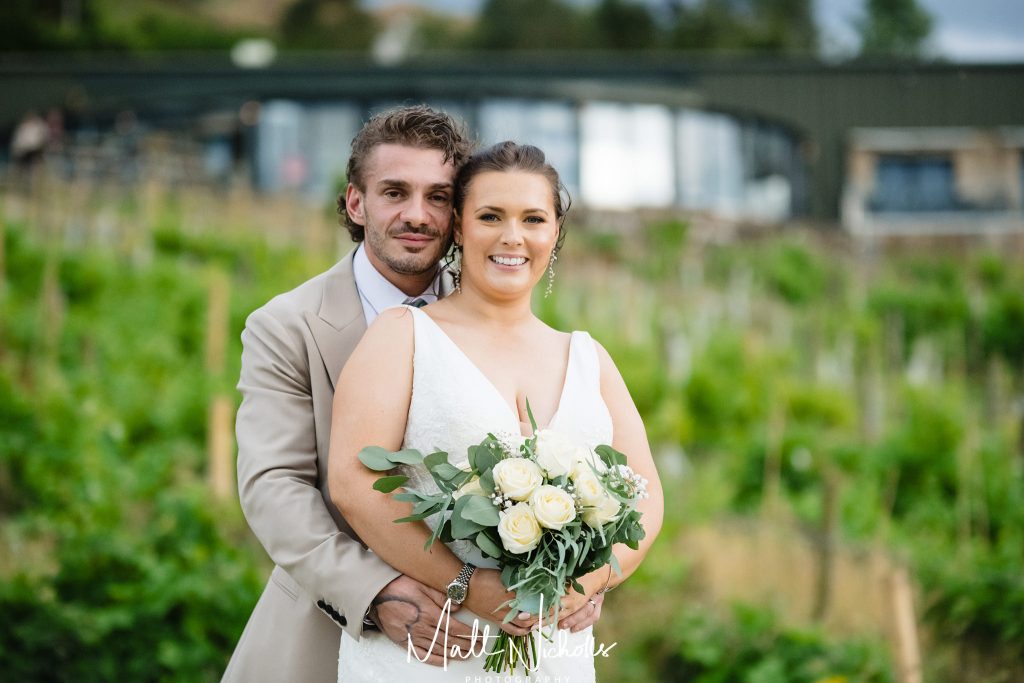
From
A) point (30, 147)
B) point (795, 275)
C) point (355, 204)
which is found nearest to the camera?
point (355, 204)

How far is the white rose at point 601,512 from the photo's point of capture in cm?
229

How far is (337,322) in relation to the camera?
2.87 meters

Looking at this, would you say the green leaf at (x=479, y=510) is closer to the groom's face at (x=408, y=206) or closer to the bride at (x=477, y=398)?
the bride at (x=477, y=398)

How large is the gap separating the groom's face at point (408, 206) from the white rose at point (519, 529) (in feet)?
2.86

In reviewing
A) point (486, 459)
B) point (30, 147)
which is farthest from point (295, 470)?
point (30, 147)

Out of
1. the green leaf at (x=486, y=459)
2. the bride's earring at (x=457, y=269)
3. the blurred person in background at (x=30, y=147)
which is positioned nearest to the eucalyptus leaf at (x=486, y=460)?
the green leaf at (x=486, y=459)

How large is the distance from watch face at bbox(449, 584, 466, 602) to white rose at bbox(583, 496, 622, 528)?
34 cm

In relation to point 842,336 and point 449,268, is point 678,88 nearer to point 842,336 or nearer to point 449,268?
point 842,336

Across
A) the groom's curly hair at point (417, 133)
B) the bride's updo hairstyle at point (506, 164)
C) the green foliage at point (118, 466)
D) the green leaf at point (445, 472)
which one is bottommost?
the green foliage at point (118, 466)

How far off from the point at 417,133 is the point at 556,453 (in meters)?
1.00

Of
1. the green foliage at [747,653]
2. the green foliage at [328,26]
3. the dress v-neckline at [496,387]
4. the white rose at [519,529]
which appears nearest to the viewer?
the white rose at [519,529]

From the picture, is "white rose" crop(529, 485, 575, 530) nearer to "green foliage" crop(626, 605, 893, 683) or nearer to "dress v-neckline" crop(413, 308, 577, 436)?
"dress v-neckline" crop(413, 308, 577, 436)

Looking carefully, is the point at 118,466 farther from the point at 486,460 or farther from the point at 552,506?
the point at 552,506

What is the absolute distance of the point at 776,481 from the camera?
8.06 m
